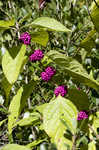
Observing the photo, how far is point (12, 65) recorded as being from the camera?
0.76m

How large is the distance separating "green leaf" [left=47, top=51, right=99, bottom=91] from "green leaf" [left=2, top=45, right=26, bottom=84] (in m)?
0.09

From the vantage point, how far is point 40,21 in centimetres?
76

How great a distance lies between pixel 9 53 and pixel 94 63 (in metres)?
0.44

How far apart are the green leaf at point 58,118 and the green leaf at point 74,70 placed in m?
0.10

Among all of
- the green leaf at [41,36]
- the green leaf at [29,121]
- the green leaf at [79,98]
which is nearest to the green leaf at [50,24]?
the green leaf at [41,36]

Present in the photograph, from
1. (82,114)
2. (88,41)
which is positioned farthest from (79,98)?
(88,41)

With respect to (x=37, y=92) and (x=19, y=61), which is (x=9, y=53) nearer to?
(x=19, y=61)

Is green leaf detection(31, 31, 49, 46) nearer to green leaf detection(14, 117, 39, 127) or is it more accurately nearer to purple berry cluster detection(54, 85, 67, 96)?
purple berry cluster detection(54, 85, 67, 96)

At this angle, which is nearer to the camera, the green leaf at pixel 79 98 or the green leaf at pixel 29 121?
the green leaf at pixel 79 98

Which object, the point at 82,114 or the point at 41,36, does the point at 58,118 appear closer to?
the point at 82,114

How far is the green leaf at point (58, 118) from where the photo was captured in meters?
0.75

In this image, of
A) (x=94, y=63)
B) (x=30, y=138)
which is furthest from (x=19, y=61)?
(x=30, y=138)

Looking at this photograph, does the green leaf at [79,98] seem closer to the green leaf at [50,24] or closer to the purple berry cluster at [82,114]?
the purple berry cluster at [82,114]

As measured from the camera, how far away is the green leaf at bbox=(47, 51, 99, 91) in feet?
2.15
